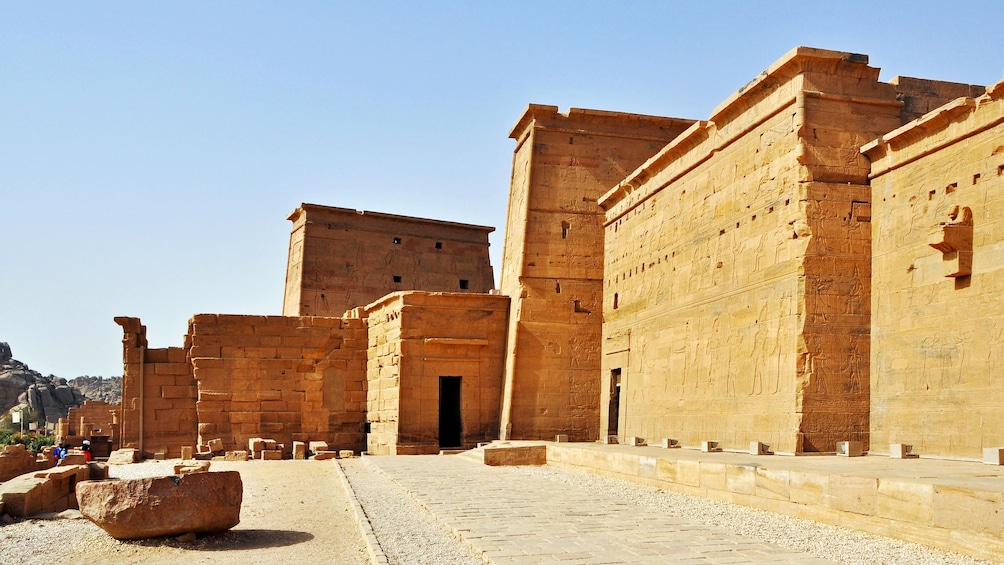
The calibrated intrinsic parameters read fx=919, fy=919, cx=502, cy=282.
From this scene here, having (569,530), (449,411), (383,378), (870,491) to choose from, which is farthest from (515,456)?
(870,491)

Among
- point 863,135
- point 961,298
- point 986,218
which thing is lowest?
point 961,298

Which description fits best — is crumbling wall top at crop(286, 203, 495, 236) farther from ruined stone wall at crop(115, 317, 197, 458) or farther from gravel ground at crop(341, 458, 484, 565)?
gravel ground at crop(341, 458, 484, 565)

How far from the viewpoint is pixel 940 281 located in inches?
421

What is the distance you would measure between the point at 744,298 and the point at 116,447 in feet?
53.8

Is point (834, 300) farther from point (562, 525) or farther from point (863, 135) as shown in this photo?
point (562, 525)

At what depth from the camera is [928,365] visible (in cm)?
1078

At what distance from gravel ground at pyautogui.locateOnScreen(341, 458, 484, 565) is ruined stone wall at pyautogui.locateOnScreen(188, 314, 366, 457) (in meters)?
8.98

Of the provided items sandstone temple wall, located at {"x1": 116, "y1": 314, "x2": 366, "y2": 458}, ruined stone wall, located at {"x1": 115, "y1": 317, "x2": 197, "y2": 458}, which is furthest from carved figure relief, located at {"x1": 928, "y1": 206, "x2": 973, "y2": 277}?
ruined stone wall, located at {"x1": 115, "y1": 317, "x2": 197, "y2": 458}

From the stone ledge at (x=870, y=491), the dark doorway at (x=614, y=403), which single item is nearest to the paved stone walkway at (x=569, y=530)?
the stone ledge at (x=870, y=491)

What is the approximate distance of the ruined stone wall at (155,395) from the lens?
21.3 m

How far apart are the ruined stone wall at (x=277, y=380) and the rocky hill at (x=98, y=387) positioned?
45.3 m

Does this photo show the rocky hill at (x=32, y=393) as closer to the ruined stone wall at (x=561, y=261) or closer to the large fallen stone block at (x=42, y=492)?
the ruined stone wall at (x=561, y=261)

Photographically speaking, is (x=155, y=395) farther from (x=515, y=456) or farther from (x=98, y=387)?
(x=98, y=387)

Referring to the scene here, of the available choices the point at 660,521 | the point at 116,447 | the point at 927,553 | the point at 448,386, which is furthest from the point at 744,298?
the point at 116,447
